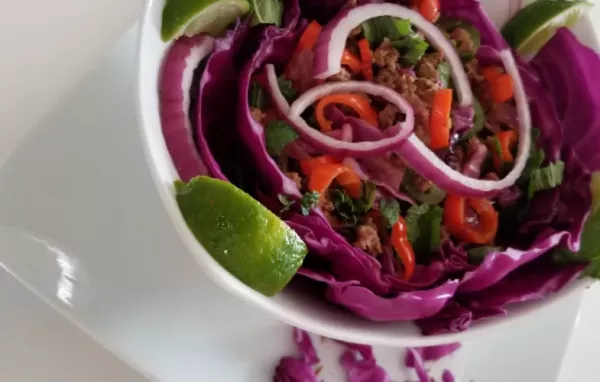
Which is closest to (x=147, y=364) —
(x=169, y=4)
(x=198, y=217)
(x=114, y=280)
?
(x=114, y=280)

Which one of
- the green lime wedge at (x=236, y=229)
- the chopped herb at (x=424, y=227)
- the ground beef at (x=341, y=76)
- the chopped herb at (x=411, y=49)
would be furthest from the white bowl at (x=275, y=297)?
the chopped herb at (x=411, y=49)

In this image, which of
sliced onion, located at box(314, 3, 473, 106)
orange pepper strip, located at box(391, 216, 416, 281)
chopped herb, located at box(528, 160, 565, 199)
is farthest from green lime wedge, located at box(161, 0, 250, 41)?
chopped herb, located at box(528, 160, 565, 199)

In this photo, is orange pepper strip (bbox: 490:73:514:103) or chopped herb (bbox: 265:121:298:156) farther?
orange pepper strip (bbox: 490:73:514:103)

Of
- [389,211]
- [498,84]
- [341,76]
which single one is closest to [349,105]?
[341,76]

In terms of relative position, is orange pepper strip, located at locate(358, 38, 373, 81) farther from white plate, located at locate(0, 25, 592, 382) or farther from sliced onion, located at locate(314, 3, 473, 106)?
white plate, located at locate(0, 25, 592, 382)

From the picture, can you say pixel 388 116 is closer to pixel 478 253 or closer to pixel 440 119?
pixel 440 119
